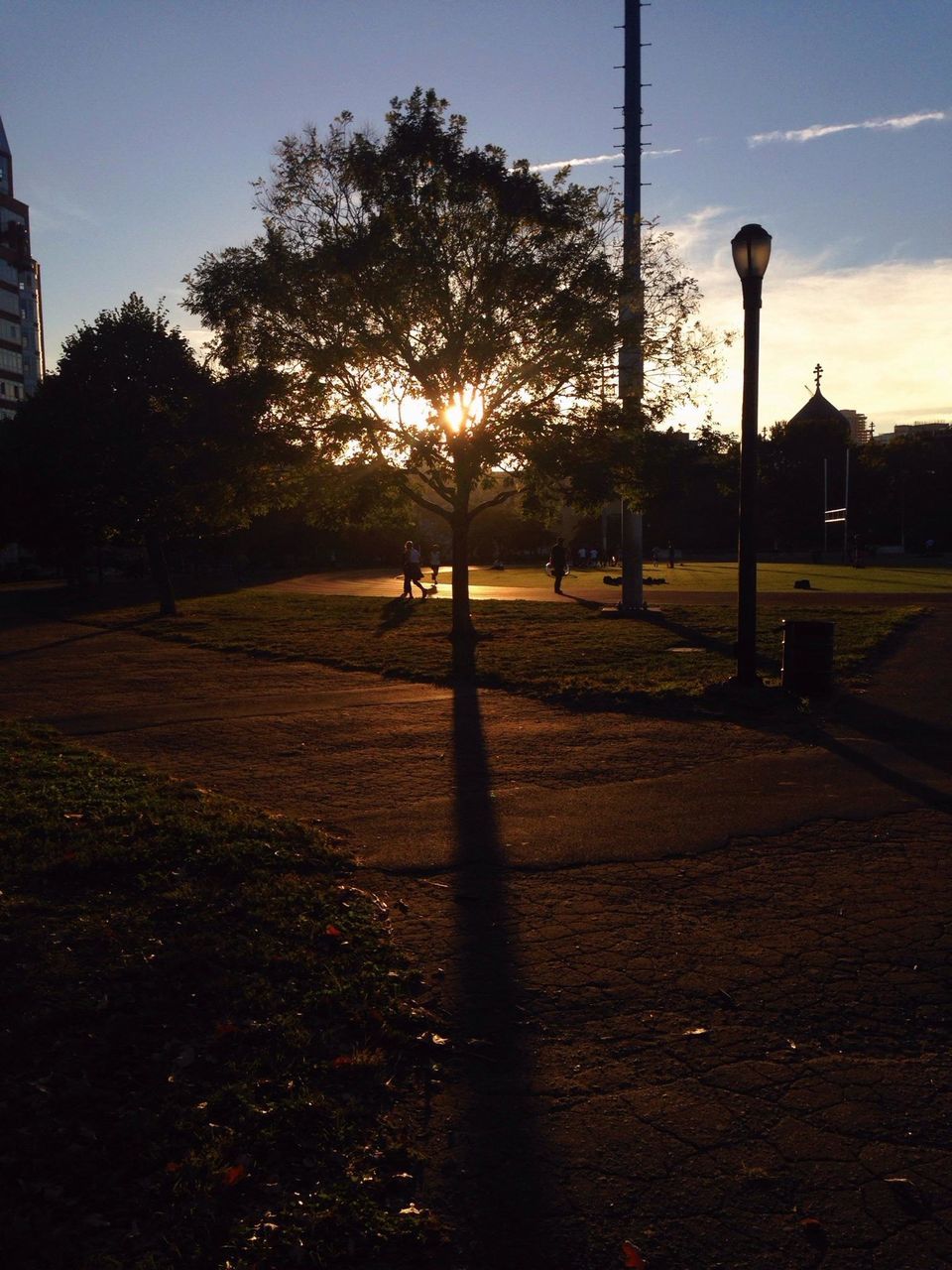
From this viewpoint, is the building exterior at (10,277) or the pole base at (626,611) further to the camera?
the building exterior at (10,277)

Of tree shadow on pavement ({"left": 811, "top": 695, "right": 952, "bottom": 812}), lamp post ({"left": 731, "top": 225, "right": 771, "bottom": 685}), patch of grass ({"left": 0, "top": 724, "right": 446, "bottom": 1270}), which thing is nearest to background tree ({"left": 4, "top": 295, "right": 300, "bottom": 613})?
lamp post ({"left": 731, "top": 225, "right": 771, "bottom": 685})

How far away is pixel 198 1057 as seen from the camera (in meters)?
3.75

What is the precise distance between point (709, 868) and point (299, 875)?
227 cm

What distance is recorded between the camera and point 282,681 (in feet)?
47.9

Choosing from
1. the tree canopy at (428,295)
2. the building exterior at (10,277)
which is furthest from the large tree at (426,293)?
the building exterior at (10,277)

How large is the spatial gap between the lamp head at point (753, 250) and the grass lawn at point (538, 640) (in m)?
4.70

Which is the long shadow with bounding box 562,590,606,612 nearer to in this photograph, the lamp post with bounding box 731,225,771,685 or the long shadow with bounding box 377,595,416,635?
the long shadow with bounding box 377,595,416,635

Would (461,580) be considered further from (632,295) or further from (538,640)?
(632,295)

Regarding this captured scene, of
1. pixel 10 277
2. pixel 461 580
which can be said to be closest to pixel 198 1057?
pixel 461 580

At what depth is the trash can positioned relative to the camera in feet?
39.9

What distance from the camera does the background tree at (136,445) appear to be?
19.7 m

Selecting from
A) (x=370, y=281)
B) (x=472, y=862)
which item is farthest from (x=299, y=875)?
(x=370, y=281)

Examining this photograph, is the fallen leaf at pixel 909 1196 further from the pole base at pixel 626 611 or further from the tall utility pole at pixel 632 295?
the pole base at pixel 626 611

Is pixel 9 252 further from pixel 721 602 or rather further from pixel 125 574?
pixel 721 602
